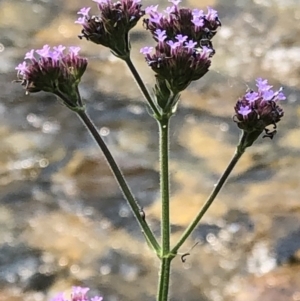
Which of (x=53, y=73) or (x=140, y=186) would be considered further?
(x=140, y=186)

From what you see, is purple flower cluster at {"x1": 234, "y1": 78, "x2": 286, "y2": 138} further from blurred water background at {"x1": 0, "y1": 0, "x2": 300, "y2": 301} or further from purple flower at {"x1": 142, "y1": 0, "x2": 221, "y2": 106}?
blurred water background at {"x1": 0, "y1": 0, "x2": 300, "y2": 301}

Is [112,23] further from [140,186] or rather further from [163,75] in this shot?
[140,186]

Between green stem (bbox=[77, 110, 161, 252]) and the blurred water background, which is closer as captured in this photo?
green stem (bbox=[77, 110, 161, 252])

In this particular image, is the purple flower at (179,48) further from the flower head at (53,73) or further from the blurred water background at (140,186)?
the blurred water background at (140,186)

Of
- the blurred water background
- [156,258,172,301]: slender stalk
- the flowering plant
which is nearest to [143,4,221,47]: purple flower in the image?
the flowering plant

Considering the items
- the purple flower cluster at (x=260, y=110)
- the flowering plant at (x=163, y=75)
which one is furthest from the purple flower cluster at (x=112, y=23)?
the purple flower cluster at (x=260, y=110)

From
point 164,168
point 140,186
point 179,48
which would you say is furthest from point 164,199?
point 140,186
